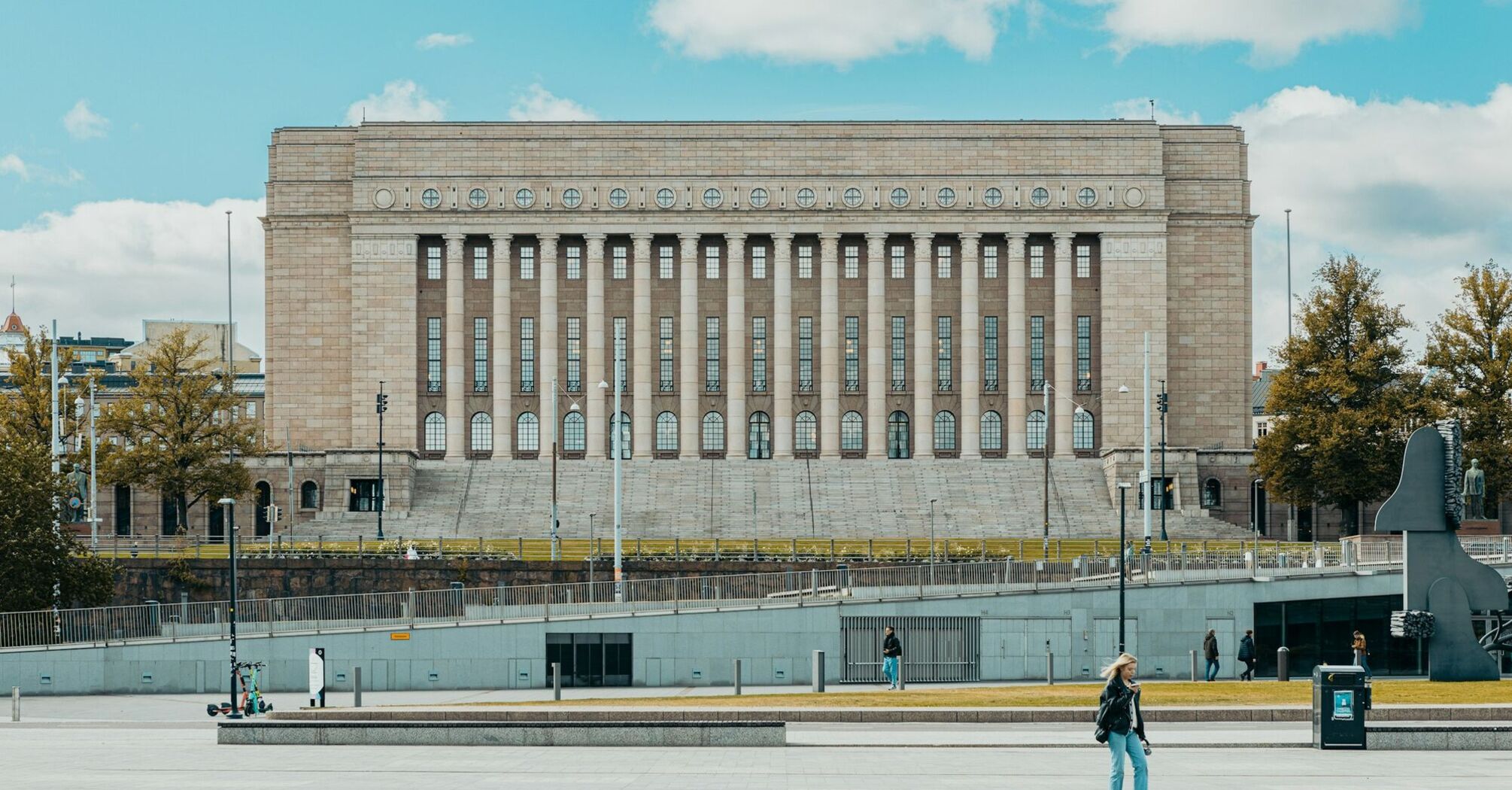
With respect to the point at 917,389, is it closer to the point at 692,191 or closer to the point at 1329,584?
the point at 692,191

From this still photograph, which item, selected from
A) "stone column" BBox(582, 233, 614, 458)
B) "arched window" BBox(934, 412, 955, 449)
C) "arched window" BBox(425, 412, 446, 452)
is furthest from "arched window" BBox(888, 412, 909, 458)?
"arched window" BBox(425, 412, 446, 452)

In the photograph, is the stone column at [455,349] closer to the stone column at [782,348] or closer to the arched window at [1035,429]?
the stone column at [782,348]

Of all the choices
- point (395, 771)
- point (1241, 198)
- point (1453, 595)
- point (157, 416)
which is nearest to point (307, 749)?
point (395, 771)

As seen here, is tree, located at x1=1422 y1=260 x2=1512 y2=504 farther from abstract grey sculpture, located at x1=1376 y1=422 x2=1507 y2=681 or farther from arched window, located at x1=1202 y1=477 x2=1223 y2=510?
abstract grey sculpture, located at x1=1376 y1=422 x2=1507 y2=681

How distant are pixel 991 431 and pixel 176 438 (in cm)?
4670

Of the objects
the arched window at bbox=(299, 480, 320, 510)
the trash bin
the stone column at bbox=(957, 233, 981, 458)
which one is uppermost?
the stone column at bbox=(957, 233, 981, 458)

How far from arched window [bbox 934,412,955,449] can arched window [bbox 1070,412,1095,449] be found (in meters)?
7.01

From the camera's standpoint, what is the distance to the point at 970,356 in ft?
391

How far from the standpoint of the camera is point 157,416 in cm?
9825

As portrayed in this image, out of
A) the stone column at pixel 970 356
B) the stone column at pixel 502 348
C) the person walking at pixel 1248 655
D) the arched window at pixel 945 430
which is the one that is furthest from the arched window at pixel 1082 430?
the person walking at pixel 1248 655

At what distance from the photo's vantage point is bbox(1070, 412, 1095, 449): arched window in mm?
118750

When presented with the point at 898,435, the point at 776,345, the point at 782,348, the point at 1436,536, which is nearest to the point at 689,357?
the point at 776,345

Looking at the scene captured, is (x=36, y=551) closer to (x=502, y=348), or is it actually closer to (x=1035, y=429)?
(x=502, y=348)

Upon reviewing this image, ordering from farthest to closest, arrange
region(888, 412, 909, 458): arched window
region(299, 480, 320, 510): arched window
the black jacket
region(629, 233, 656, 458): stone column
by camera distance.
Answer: region(888, 412, 909, 458): arched window → region(629, 233, 656, 458): stone column → region(299, 480, 320, 510): arched window → the black jacket
